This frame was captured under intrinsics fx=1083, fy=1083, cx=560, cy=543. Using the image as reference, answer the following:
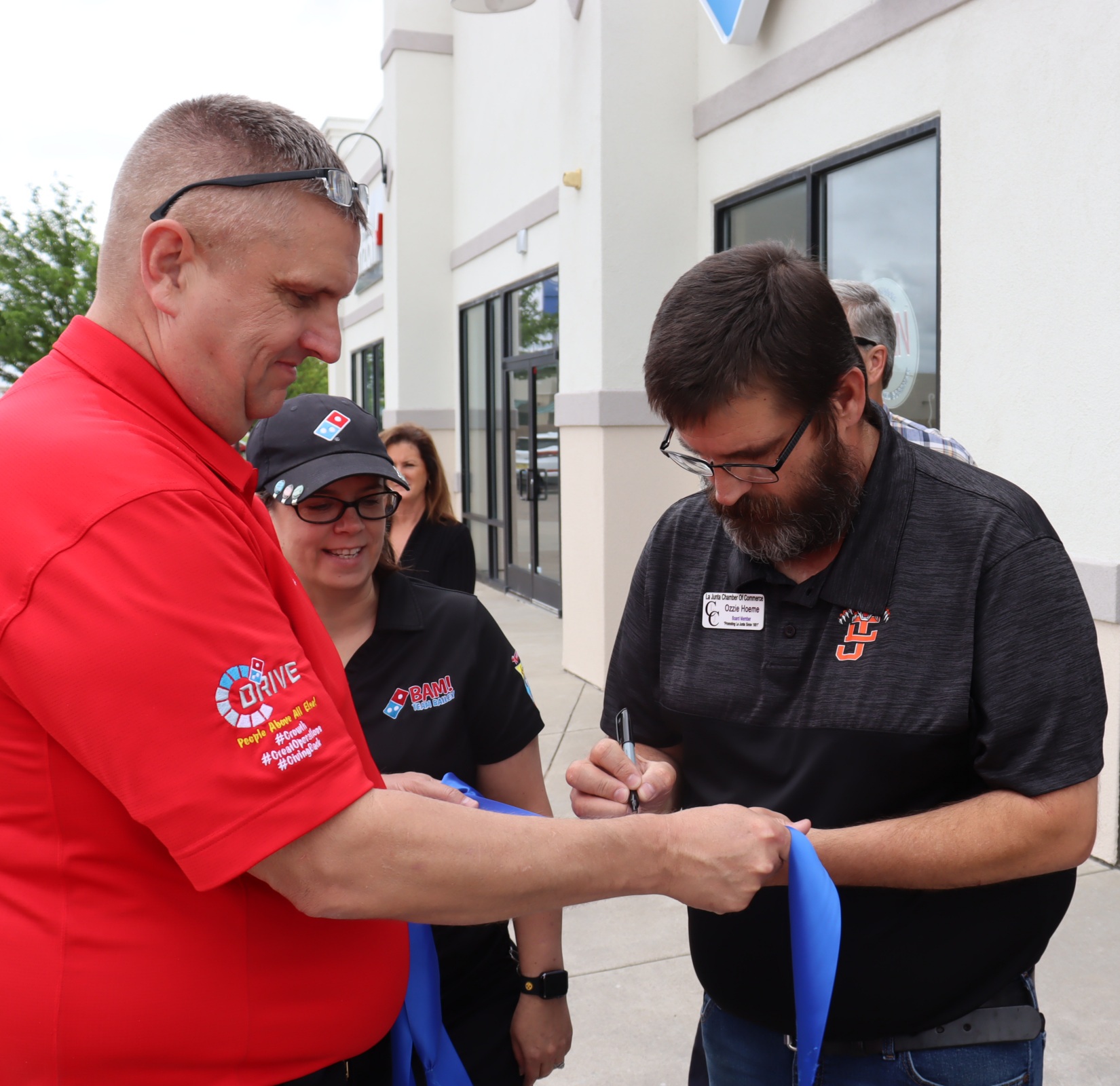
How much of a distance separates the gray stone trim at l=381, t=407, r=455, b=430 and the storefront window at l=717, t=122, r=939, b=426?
9.12 meters

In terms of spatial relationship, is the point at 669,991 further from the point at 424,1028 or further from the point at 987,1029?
the point at 987,1029

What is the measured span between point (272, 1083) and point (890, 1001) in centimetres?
99

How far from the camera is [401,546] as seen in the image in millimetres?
5789

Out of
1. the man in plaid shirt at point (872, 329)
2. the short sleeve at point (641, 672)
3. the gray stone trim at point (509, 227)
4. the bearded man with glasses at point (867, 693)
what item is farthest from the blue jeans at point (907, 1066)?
the gray stone trim at point (509, 227)

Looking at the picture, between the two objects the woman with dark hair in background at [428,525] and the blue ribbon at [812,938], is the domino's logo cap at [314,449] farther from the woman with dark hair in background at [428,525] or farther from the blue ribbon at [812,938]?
the woman with dark hair in background at [428,525]

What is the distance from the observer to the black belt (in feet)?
5.89

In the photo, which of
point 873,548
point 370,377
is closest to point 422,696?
point 873,548

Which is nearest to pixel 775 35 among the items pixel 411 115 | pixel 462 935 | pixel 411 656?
pixel 411 656

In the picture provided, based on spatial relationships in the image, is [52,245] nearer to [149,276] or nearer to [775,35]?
[775,35]

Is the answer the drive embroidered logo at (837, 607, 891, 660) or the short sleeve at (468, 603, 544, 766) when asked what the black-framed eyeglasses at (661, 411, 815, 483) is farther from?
the short sleeve at (468, 603, 544, 766)

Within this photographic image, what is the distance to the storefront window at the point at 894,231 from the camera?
5.68 meters

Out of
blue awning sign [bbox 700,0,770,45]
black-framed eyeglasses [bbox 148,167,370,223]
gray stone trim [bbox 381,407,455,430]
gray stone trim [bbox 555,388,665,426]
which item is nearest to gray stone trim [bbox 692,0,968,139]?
blue awning sign [bbox 700,0,770,45]

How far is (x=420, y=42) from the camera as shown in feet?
48.2

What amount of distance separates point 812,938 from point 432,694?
106 centimetres
